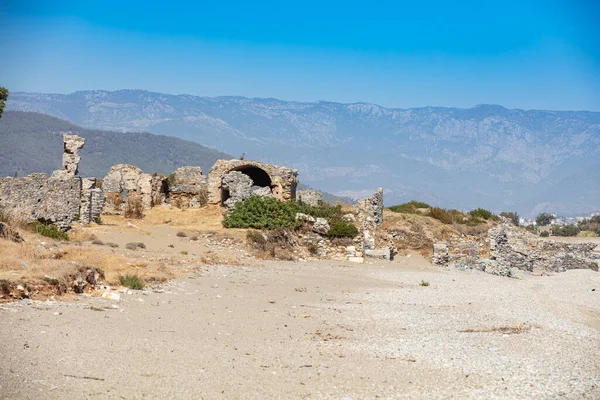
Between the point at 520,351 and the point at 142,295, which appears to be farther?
the point at 142,295

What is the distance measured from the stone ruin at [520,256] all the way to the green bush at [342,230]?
311cm

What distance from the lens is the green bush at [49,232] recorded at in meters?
18.1

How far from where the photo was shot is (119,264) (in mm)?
13789

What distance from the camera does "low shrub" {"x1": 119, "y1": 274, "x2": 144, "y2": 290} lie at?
12051mm

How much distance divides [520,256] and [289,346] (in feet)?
55.3

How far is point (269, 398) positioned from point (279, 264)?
41.5 feet

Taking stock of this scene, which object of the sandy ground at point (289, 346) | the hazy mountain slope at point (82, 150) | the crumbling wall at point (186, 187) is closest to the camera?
the sandy ground at point (289, 346)

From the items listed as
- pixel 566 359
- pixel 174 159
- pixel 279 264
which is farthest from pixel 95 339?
pixel 174 159

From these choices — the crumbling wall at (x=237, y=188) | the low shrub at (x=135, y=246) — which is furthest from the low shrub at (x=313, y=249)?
the low shrub at (x=135, y=246)

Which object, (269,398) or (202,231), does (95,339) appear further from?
(202,231)

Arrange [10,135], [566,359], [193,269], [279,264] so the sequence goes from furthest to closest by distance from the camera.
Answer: [10,135], [279,264], [193,269], [566,359]

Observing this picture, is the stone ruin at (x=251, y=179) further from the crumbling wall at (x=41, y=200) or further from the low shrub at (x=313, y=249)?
the crumbling wall at (x=41, y=200)

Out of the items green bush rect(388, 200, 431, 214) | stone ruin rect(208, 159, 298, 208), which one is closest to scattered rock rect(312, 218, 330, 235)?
stone ruin rect(208, 159, 298, 208)

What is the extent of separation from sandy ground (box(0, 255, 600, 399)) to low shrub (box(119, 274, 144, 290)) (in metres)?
0.30
